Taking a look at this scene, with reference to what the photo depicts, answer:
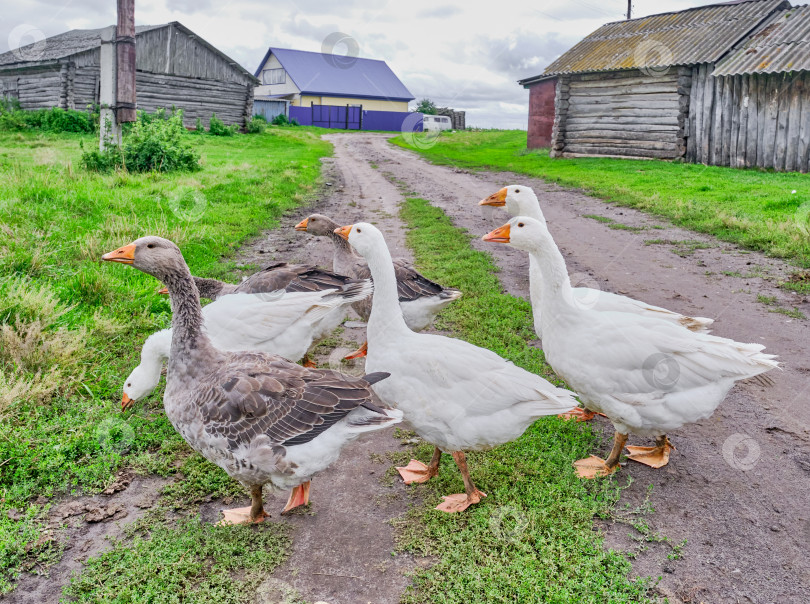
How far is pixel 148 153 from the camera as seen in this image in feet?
53.3

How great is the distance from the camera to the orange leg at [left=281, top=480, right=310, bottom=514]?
396 cm

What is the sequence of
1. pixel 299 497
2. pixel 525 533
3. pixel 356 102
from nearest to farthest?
pixel 525 533
pixel 299 497
pixel 356 102

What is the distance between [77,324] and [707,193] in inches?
601

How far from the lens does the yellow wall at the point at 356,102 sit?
61.9 metres

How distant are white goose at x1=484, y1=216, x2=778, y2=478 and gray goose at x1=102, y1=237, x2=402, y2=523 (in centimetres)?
150

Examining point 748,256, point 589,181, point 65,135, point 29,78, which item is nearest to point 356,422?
point 748,256

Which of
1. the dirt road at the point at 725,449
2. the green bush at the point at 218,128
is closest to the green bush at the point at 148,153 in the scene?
the dirt road at the point at 725,449

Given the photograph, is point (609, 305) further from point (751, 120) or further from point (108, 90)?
point (751, 120)

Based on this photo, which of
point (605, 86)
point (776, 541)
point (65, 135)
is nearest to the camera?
point (776, 541)

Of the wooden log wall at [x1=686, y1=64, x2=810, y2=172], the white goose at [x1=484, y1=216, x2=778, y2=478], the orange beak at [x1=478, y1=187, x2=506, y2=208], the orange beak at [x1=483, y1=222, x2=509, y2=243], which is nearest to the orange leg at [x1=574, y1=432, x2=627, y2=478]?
the white goose at [x1=484, y1=216, x2=778, y2=478]

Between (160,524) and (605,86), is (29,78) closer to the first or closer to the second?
(605,86)

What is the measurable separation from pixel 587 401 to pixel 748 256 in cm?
740

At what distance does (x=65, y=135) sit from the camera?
28.4 meters

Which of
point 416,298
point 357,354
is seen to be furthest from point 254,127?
point 416,298
